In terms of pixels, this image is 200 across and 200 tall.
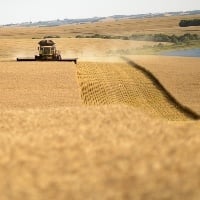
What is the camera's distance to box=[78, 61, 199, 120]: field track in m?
32.7

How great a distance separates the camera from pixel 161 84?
4016cm

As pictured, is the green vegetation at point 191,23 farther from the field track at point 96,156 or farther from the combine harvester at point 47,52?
the field track at point 96,156

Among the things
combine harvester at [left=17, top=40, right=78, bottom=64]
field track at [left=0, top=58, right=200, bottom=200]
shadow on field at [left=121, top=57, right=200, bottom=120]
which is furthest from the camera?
combine harvester at [left=17, top=40, right=78, bottom=64]

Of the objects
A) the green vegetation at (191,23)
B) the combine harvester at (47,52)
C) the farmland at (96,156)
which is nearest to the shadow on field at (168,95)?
the combine harvester at (47,52)

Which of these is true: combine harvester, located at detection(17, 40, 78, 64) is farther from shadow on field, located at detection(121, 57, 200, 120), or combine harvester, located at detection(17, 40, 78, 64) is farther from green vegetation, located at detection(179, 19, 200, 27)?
green vegetation, located at detection(179, 19, 200, 27)

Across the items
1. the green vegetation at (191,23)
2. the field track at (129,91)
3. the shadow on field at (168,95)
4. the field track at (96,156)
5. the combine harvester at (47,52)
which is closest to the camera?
the field track at (96,156)

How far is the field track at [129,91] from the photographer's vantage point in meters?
32.7

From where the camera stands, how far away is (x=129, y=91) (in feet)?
127

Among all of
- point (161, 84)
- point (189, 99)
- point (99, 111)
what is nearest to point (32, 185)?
point (99, 111)

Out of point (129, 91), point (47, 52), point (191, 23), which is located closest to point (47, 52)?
point (47, 52)

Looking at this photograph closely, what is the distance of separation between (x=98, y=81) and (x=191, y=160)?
30.3m

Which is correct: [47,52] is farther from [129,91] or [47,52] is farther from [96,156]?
[96,156]

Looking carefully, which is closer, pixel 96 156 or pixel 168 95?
pixel 96 156

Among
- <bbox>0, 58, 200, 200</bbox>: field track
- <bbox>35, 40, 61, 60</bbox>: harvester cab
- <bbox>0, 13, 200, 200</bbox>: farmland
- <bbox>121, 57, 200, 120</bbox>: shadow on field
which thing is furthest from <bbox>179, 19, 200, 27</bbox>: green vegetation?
<bbox>0, 58, 200, 200</bbox>: field track
